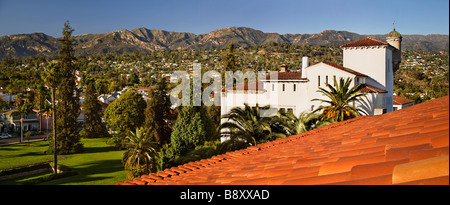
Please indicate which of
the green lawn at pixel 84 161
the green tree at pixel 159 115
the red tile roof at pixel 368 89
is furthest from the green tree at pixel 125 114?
the red tile roof at pixel 368 89

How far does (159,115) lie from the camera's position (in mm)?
42062

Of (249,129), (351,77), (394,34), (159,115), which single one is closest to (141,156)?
(249,129)

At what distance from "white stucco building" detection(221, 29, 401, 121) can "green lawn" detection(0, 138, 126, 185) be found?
14838 mm

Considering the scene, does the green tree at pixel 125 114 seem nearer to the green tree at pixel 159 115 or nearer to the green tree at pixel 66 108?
the green tree at pixel 159 115

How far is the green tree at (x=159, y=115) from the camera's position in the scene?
135 ft

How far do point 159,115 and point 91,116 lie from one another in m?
18.7

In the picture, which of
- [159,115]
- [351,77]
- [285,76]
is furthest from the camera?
[159,115]

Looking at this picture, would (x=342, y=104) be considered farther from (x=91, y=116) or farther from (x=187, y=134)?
(x=91, y=116)

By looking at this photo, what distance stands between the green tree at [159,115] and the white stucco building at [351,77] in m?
18.8

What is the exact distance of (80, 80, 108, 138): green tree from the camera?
176 ft

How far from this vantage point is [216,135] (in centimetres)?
3241
